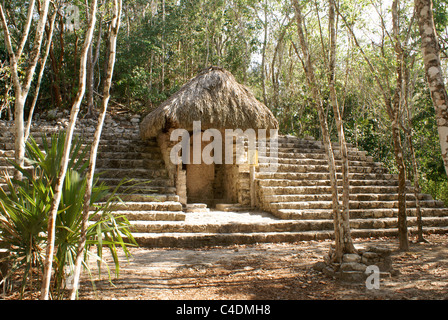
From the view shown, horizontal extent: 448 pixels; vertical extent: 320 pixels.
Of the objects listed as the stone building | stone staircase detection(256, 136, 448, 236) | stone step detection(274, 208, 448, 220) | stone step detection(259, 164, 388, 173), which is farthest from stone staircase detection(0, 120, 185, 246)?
stone step detection(259, 164, 388, 173)

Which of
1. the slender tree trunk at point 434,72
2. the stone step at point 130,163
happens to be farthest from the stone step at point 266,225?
the slender tree trunk at point 434,72

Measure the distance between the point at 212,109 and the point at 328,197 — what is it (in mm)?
2992

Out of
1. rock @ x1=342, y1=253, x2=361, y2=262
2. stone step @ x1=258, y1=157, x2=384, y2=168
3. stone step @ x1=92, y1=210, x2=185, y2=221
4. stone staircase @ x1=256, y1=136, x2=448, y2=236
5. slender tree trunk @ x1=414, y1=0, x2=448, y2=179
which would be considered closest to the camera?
slender tree trunk @ x1=414, y1=0, x2=448, y2=179

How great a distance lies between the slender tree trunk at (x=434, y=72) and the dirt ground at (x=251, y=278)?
5.07 ft

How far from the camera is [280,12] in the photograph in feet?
44.3

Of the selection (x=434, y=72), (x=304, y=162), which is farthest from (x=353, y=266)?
(x=304, y=162)

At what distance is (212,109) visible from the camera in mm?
7105

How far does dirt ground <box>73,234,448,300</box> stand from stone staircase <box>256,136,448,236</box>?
128 cm

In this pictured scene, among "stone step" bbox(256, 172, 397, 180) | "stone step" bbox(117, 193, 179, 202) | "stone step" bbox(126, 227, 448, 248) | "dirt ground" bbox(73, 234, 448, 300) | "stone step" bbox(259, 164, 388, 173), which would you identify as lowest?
"dirt ground" bbox(73, 234, 448, 300)

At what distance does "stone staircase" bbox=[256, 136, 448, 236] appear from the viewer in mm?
6312

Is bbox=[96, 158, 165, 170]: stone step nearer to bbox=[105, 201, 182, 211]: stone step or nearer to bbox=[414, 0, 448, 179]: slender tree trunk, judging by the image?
bbox=[105, 201, 182, 211]: stone step

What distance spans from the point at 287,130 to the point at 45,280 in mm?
12654

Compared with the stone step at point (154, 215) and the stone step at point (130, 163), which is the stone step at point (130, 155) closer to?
the stone step at point (130, 163)
